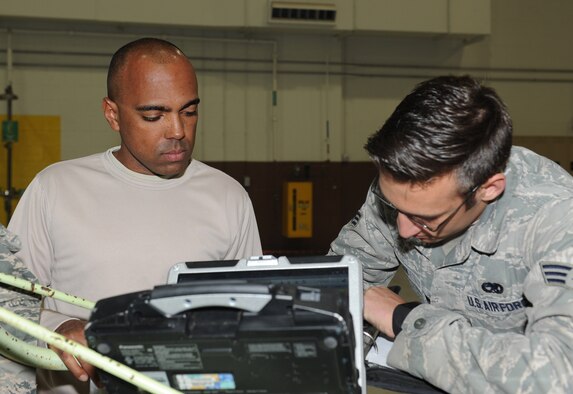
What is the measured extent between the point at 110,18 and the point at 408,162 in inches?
267

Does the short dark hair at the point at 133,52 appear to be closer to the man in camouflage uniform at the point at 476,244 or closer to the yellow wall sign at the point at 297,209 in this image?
the man in camouflage uniform at the point at 476,244

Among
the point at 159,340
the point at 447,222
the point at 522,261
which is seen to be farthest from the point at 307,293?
the point at 522,261

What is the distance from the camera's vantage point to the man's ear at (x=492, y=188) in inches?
57.8

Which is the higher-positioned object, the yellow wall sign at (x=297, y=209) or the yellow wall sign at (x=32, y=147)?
the yellow wall sign at (x=32, y=147)

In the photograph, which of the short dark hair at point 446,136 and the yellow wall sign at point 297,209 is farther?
the yellow wall sign at point 297,209

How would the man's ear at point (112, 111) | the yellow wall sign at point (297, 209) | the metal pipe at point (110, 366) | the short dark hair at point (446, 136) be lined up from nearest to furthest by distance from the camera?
the metal pipe at point (110, 366)
the short dark hair at point (446, 136)
the man's ear at point (112, 111)
the yellow wall sign at point (297, 209)

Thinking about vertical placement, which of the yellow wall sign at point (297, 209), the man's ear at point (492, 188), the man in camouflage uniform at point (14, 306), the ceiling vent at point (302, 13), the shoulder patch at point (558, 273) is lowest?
the yellow wall sign at point (297, 209)

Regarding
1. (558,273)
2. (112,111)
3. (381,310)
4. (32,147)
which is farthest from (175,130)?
(32,147)

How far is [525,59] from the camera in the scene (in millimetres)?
8961

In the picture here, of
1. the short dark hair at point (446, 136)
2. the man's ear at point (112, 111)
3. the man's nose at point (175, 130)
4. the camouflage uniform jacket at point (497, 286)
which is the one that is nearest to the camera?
the camouflage uniform jacket at point (497, 286)

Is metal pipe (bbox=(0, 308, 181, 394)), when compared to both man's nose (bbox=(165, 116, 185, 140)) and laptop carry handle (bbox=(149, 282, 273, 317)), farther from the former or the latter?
man's nose (bbox=(165, 116, 185, 140))

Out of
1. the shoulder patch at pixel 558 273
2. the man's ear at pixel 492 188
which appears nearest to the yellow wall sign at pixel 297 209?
the man's ear at pixel 492 188

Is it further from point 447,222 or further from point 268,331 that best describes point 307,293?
point 447,222

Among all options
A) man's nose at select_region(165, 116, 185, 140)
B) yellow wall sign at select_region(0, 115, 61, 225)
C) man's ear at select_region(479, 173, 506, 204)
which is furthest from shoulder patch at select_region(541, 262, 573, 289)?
yellow wall sign at select_region(0, 115, 61, 225)
